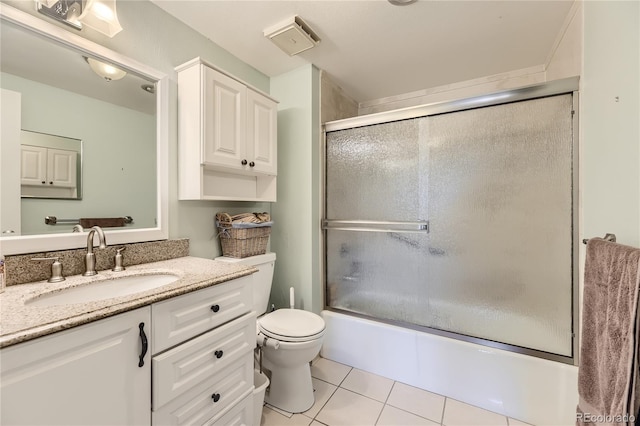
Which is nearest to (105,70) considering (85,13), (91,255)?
(85,13)

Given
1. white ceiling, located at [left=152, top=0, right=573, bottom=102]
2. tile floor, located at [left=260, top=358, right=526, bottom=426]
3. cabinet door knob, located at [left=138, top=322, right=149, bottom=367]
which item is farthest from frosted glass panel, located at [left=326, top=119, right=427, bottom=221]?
cabinet door knob, located at [left=138, top=322, right=149, bottom=367]

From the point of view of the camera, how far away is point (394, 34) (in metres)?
1.61

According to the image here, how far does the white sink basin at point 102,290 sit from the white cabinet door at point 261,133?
837 mm

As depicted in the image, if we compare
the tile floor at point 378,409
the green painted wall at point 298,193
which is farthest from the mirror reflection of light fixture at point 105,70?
the tile floor at point 378,409

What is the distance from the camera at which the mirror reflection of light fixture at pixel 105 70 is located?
119cm

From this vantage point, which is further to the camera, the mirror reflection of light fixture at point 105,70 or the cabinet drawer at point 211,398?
the mirror reflection of light fixture at point 105,70

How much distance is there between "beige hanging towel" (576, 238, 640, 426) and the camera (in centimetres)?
62

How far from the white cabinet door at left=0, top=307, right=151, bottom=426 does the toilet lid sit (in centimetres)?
68

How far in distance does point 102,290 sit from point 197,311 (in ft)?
1.38

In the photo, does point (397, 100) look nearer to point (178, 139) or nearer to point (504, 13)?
point (504, 13)

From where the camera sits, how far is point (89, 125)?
1.16 meters

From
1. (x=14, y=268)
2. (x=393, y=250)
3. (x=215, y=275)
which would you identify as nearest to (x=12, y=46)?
(x=14, y=268)

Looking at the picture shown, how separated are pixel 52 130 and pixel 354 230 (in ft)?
5.56

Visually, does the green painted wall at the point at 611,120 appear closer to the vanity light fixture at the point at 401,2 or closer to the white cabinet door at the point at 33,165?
the vanity light fixture at the point at 401,2
